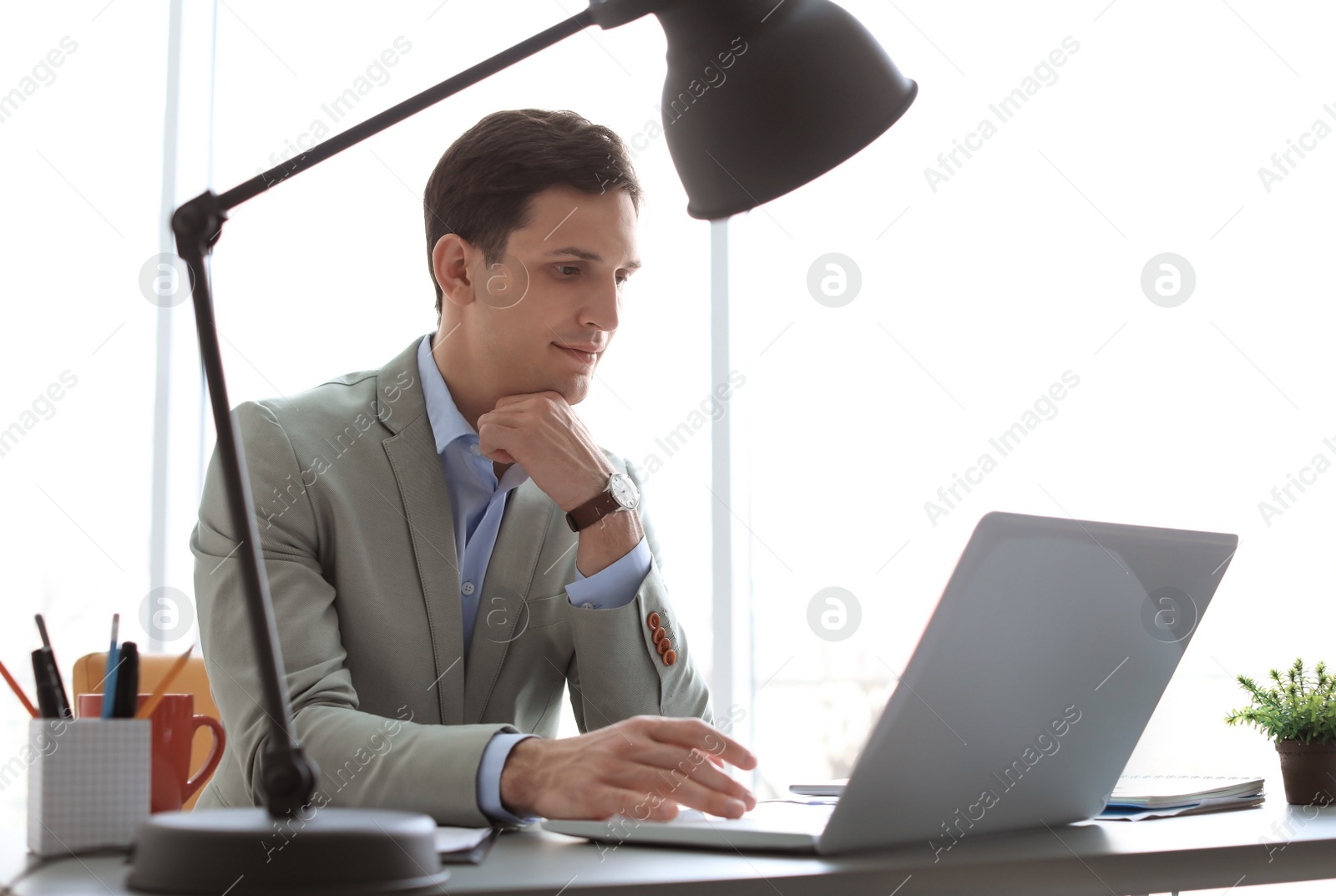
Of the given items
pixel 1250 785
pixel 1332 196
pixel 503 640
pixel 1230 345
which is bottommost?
pixel 1250 785

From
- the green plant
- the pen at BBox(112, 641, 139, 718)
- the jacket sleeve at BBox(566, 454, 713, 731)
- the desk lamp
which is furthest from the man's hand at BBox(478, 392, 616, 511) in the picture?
the green plant

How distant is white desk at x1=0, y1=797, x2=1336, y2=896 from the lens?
573 millimetres

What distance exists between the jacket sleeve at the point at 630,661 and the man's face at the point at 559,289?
1.10ft

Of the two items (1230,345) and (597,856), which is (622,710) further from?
(1230,345)

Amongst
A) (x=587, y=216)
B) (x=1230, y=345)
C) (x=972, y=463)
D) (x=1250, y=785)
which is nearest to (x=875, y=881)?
(x=1250, y=785)

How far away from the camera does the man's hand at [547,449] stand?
4.46 ft

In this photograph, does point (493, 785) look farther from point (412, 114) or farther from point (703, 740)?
point (412, 114)

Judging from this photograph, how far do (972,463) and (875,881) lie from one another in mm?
2619

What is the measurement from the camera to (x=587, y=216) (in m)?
1.45

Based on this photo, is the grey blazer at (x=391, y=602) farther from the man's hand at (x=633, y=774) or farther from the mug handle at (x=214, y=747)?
the man's hand at (x=633, y=774)

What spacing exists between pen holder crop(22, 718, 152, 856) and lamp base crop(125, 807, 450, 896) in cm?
16

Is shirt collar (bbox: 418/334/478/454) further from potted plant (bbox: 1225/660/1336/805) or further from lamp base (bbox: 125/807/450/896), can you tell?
potted plant (bbox: 1225/660/1336/805)

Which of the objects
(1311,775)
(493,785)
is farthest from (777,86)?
(1311,775)

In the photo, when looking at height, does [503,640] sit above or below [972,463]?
below
